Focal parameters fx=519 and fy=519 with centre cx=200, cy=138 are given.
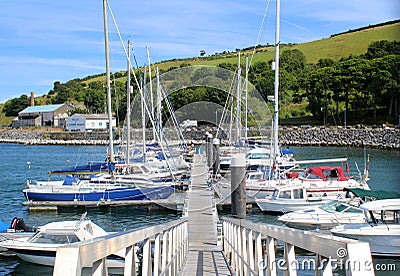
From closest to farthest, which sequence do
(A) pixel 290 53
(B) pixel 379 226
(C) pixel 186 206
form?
(B) pixel 379 226 < (C) pixel 186 206 < (A) pixel 290 53

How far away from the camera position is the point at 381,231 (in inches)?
705

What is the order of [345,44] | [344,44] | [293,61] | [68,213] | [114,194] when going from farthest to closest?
1. [344,44]
2. [345,44]
3. [293,61]
4. [114,194]
5. [68,213]

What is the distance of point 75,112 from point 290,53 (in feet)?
226

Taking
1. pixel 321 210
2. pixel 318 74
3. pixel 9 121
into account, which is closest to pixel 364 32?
pixel 318 74

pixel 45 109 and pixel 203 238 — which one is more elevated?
pixel 45 109

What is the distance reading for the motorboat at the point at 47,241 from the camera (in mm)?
17766

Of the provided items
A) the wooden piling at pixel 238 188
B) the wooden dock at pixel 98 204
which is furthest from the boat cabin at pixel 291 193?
the wooden piling at pixel 238 188

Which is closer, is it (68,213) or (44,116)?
(68,213)

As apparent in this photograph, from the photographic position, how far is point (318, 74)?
101 m

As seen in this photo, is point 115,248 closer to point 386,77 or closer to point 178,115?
point 178,115

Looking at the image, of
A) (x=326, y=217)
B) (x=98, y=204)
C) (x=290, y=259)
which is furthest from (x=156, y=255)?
(x=98, y=204)

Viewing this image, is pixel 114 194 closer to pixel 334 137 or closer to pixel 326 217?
pixel 326 217

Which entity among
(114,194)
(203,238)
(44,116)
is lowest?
(114,194)

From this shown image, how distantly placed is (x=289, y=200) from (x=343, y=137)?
67.4m
